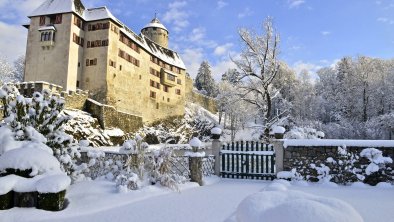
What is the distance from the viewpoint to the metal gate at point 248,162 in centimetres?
1154

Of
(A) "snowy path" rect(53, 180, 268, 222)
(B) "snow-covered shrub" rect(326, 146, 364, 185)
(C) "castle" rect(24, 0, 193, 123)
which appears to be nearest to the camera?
(A) "snowy path" rect(53, 180, 268, 222)

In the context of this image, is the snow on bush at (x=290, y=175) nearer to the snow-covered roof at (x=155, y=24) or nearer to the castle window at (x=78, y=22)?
the castle window at (x=78, y=22)

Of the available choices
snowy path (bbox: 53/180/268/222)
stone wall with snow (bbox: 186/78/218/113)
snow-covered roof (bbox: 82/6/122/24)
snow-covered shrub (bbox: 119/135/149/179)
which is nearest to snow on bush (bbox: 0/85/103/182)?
snow-covered shrub (bbox: 119/135/149/179)

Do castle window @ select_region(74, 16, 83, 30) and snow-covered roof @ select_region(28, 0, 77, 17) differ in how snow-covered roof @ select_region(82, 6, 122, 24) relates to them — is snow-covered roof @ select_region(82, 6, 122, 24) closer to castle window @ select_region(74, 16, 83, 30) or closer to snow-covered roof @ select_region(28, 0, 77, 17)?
castle window @ select_region(74, 16, 83, 30)

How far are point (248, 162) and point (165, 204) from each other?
5.69 meters

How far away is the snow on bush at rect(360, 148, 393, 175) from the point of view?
32.5ft

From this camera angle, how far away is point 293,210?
8.05ft

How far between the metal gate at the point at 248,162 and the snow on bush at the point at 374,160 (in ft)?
10.5

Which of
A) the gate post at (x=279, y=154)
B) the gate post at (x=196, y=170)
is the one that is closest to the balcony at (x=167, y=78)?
the gate post at (x=279, y=154)

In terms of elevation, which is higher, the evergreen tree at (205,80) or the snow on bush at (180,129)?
the evergreen tree at (205,80)

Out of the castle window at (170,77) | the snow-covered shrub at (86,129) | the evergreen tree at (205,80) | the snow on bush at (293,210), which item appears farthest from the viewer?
the evergreen tree at (205,80)

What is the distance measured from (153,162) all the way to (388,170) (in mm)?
7891

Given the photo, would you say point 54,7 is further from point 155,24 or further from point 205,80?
point 205,80

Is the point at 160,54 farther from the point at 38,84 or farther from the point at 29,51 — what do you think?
the point at 38,84
